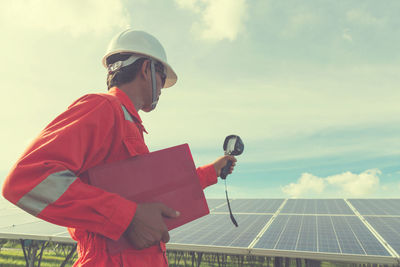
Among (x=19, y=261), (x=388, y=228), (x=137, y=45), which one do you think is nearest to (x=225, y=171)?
(x=137, y=45)

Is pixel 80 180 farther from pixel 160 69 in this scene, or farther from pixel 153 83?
pixel 160 69

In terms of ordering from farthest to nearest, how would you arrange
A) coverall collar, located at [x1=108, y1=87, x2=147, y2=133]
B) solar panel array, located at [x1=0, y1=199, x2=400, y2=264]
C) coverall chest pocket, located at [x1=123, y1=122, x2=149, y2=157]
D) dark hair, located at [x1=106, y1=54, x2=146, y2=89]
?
1. solar panel array, located at [x1=0, y1=199, x2=400, y2=264]
2. dark hair, located at [x1=106, y1=54, x2=146, y2=89]
3. coverall collar, located at [x1=108, y1=87, x2=147, y2=133]
4. coverall chest pocket, located at [x1=123, y1=122, x2=149, y2=157]

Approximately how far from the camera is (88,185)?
1.37m

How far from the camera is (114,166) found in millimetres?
1532

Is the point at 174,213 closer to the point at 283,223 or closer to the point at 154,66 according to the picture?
the point at 154,66

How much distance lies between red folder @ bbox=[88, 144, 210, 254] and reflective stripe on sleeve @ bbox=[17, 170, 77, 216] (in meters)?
0.18

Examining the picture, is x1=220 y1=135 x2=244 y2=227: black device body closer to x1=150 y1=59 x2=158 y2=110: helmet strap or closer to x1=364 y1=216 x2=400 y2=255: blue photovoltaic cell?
x1=150 y1=59 x2=158 y2=110: helmet strap

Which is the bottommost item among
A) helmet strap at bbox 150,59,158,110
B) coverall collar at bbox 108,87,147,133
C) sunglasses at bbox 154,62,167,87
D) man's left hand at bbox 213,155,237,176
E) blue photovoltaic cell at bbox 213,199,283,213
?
blue photovoltaic cell at bbox 213,199,283,213

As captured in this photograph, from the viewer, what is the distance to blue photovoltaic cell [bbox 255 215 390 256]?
4785 millimetres

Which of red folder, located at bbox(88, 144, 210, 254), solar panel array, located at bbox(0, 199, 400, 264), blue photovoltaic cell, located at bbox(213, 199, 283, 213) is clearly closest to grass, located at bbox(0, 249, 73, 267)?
solar panel array, located at bbox(0, 199, 400, 264)

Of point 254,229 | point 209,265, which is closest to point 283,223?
point 254,229

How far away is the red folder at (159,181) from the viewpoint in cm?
151

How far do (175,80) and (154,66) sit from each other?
2.57 feet

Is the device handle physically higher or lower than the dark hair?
lower
